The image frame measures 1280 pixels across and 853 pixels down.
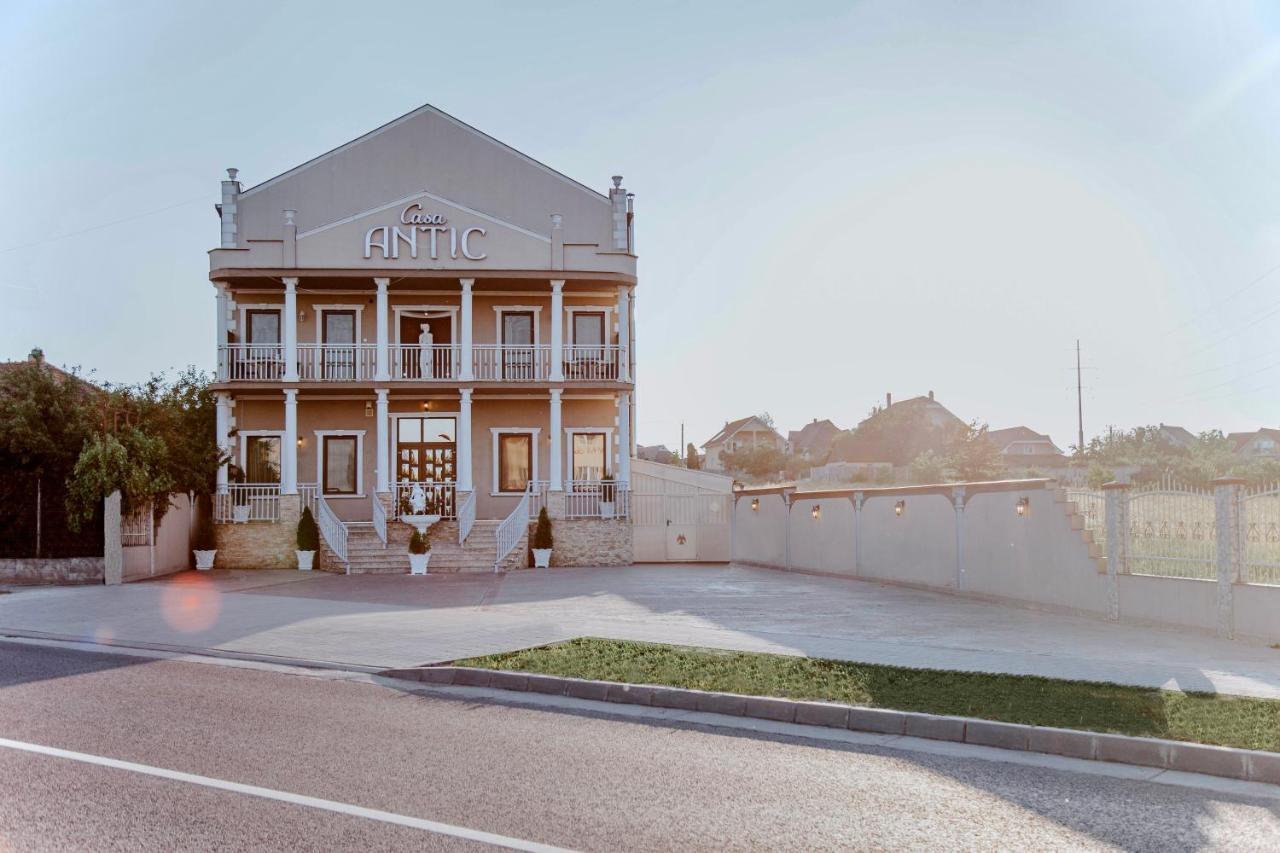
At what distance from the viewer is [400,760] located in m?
7.21

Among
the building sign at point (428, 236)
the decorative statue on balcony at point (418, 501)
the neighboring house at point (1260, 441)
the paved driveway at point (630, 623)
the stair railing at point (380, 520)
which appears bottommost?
the paved driveway at point (630, 623)

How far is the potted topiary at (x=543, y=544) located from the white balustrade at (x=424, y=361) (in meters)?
4.80

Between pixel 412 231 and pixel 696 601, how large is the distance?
14.8 metres

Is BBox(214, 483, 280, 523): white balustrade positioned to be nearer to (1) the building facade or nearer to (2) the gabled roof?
(1) the building facade

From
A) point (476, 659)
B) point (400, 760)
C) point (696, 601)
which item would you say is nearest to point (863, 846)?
point (400, 760)

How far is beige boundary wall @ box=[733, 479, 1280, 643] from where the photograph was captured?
1362 centimetres

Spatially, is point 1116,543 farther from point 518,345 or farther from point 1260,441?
point 1260,441

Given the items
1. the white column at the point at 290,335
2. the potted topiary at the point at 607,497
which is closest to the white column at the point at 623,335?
the potted topiary at the point at 607,497

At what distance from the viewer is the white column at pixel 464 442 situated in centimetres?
2783

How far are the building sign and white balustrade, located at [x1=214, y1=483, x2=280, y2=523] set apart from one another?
271 inches

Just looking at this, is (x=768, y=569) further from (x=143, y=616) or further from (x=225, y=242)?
(x=225, y=242)

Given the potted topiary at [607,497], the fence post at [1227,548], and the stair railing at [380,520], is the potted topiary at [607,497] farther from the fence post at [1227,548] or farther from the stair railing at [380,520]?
the fence post at [1227,548]

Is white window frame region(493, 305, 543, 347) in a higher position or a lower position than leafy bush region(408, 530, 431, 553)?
higher

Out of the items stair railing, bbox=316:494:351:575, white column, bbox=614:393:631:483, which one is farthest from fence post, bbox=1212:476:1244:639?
stair railing, bbox=316:494:351:575
